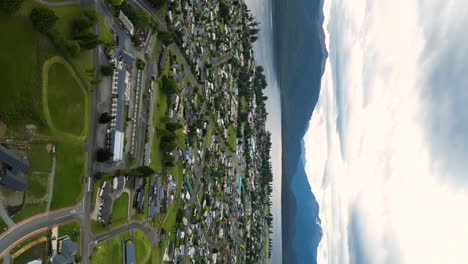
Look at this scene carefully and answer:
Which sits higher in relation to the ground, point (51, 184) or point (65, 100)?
point (65, 100)

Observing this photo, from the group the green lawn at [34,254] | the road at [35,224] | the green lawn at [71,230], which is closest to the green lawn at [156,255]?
the green lawn at [71,230]

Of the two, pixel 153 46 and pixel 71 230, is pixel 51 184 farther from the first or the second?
pixel 153 46

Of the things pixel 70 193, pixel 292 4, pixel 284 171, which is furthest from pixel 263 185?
pixel 70 193

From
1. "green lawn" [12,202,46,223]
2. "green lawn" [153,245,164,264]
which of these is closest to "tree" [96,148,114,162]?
"green lawn" [12,202,46,223]

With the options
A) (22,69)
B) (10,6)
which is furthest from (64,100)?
(10,6)

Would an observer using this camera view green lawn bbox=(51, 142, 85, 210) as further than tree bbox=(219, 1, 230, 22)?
No

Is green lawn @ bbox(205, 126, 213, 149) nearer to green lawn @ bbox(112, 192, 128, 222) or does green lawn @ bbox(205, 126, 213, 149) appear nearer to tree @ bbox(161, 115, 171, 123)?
tree @ bbox(161, 115, 171, 123)
